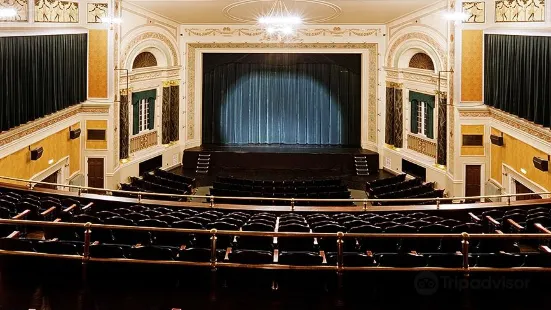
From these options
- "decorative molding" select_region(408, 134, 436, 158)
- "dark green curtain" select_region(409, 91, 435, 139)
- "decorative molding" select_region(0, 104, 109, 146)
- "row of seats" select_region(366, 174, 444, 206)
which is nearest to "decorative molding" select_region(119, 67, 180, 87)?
"decorative molding" select_region(0, 104, 109, 146)

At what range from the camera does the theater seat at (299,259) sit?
8.01 m

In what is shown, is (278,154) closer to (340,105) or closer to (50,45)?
(340,105)

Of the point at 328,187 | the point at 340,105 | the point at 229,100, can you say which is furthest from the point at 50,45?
the point at 340,105

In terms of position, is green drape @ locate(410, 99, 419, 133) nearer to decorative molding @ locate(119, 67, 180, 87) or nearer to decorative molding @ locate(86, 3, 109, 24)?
decorative molding @ locate(119, 67, 180, 87)

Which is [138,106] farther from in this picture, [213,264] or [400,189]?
[213,264]

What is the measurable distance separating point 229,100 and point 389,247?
19690 mm

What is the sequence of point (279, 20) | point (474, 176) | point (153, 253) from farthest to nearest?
point (474, 176)
point (279, 20)
point (153, 253)

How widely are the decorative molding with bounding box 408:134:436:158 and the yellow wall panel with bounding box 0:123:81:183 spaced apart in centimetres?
1125

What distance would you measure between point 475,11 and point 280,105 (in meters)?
10.8

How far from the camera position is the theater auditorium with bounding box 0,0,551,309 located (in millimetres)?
7816

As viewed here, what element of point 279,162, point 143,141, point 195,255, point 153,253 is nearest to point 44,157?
point 143,141

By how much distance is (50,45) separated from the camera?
1792 cm

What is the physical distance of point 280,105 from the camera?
94.8 feet

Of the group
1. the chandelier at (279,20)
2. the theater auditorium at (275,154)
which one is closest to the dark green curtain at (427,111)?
the theater auditorium at (275,154)
